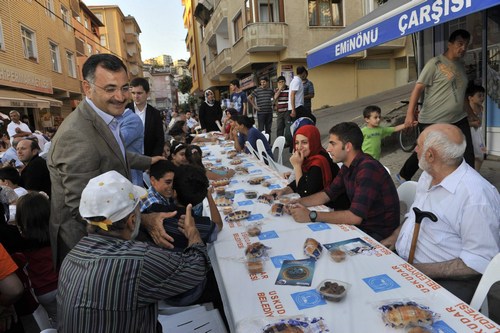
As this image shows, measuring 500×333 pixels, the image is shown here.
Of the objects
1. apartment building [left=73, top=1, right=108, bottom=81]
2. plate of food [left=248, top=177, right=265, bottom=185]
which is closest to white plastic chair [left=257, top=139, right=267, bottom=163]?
plate of food [left=248, top=177, right=265, bottom=185]

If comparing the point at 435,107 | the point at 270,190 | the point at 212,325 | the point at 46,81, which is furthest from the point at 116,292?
the point at 46,81

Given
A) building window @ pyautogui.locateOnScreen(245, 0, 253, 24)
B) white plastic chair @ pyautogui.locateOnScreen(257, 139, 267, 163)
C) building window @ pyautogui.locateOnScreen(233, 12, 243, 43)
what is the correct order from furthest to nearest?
building window @ pyautogui.locateOnScreen(233, 12, 243, 43) < building window @ pyautogui.locateOnScreen(245, 0, 253, 24) < white plastic chair @ pyautogui.locateOnScreen(257, 139, 267, 163)

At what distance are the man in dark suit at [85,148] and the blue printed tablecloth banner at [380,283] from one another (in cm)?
109

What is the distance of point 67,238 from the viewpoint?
1.83 metres

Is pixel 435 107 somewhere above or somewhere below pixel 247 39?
below

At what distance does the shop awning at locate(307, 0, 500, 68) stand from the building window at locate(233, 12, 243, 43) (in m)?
15.2

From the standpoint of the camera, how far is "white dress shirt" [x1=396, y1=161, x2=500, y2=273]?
1706mm

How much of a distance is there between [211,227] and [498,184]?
4.46 m

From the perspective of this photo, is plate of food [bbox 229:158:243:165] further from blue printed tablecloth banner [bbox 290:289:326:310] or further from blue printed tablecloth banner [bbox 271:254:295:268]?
blue printed tablecloth banner [bbox 290:289:326:310]

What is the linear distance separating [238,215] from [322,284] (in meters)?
1.13

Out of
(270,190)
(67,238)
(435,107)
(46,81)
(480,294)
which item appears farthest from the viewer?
(46,81)

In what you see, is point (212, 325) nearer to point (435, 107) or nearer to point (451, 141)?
point (451, 141)

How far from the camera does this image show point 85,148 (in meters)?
1.71

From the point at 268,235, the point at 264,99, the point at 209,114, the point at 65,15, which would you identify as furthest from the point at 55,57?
the point at 268,235
